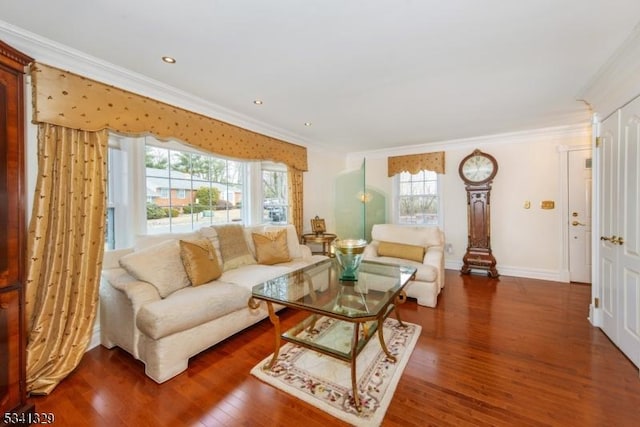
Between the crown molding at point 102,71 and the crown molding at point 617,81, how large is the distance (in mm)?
3405

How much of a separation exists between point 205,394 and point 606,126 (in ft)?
12.6

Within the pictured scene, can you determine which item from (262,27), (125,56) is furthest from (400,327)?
(125,56)

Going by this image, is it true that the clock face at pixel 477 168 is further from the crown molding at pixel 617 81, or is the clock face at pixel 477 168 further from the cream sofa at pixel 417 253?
the crown molding at pixel 617 81

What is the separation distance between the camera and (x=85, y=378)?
72.6 inches

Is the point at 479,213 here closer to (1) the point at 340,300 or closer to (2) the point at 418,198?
(2) the point at 418,198

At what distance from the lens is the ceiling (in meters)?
1.52

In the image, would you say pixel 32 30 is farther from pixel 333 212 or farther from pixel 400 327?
pixel 333 212

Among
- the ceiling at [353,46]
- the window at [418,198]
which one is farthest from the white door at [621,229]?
the window at [418,198]

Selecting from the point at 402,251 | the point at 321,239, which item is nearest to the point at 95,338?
the point at 321,239

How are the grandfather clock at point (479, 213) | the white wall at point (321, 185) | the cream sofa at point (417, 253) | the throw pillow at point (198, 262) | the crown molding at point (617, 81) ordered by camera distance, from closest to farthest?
the crown molding at point (617, 81) < the throw pillow at point (198, 262) < the cream sofa at point (417, 253) < the grandfather clock at point (479, 213) < the white wall at point (321, 185)

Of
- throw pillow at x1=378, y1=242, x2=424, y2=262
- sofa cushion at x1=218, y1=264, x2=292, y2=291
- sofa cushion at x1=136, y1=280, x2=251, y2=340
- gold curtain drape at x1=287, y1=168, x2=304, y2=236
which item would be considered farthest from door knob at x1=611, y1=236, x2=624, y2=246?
gold curtain drape at x1=287, y1=168, x2=304, y2=236

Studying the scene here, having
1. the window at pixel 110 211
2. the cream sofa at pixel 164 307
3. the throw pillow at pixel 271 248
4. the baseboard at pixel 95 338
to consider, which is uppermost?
the window at pixel 110 211

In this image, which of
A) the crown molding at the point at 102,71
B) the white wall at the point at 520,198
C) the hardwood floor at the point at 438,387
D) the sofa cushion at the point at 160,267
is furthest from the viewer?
the white wall at the point at 520,198

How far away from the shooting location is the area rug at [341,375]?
1.56 meters
